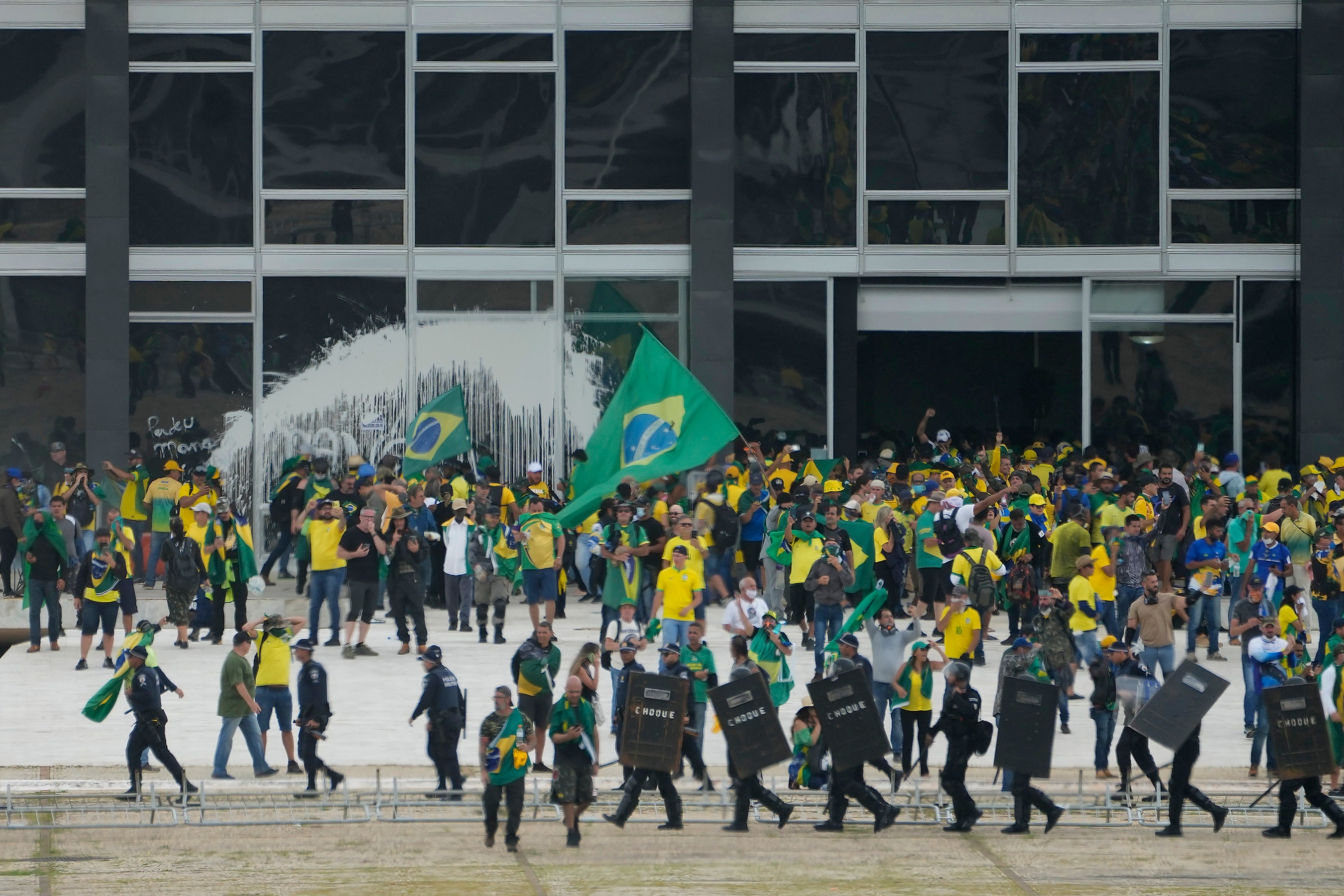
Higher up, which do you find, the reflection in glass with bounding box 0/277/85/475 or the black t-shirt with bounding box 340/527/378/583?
the reflection in glass with bounding box 0/277/85/475

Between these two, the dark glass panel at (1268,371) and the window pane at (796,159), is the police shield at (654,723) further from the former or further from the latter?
the dark glass panel at (1268,371)

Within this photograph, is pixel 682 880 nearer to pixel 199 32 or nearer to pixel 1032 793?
pixel 1032 793

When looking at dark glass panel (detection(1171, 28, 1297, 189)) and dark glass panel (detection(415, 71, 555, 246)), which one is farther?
dark glass panel (detection(1171, 28, 1297, 189))

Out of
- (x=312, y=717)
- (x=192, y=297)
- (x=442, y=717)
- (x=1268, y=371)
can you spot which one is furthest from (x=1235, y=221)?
(x=312, y=717)

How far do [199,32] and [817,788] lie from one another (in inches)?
631

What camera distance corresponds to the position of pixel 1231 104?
27422mm

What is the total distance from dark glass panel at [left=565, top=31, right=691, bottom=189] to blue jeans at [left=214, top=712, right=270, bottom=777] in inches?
511

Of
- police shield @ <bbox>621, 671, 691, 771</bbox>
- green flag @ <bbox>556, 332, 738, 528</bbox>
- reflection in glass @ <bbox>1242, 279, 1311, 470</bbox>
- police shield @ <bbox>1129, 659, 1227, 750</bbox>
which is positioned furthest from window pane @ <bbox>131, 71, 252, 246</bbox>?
police shield @ <bbox>1129, 659, 1227, 750</bbox>

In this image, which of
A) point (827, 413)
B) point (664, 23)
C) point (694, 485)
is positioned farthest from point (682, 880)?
point (664, 23)

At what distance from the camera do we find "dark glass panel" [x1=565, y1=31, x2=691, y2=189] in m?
27.4

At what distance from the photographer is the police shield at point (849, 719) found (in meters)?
14.6

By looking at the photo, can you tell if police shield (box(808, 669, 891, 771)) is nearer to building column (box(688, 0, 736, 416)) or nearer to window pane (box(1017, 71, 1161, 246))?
building column (box(688, 0, 736, 416))

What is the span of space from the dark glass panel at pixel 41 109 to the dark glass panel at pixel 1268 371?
54.0 ft

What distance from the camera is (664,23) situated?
27375 millimetres
